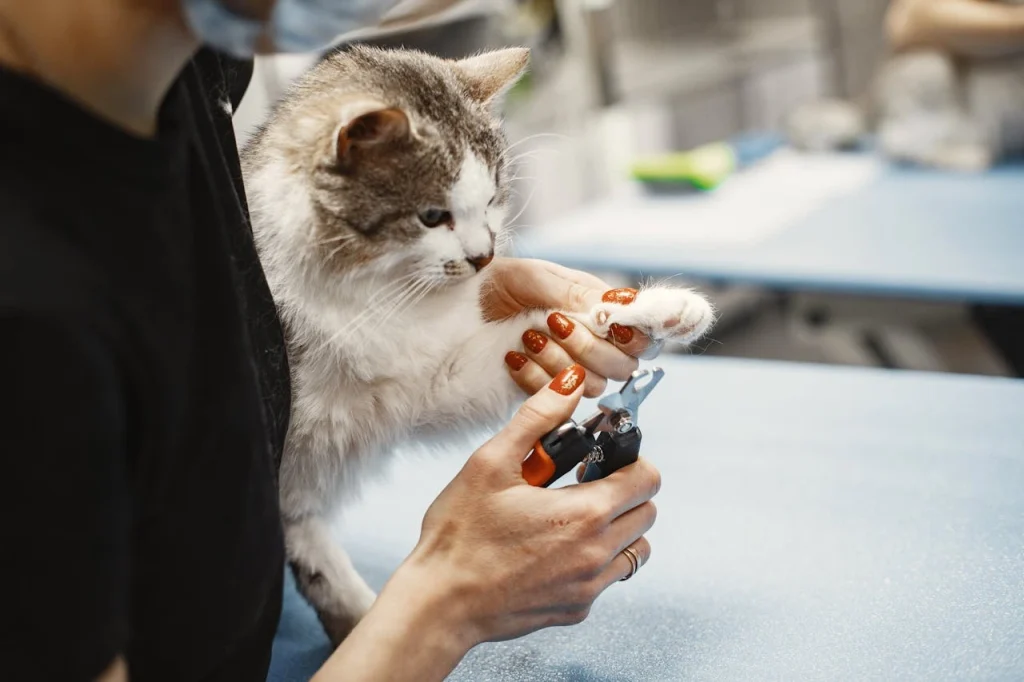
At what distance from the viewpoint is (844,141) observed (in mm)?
2137

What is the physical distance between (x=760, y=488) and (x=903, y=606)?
0.21 metres

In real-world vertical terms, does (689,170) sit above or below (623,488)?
below

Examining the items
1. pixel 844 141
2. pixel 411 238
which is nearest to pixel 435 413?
pixel 411 238

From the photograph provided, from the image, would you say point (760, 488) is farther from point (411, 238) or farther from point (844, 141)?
point (844, 141)

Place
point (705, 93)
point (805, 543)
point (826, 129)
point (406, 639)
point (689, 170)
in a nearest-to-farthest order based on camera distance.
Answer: point (406, 639) → point (805, 543) → point (689, 170) → point (826, 129) → point (705, 93)

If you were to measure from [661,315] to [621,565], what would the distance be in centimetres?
19

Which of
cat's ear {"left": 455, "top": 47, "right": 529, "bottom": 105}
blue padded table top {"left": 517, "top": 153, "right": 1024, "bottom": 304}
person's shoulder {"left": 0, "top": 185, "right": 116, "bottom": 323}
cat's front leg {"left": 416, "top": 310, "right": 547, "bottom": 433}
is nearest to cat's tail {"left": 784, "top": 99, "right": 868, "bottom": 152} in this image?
blue padded table top {"left": 517, "top": 153, "right": 1024, "bottom": 304}

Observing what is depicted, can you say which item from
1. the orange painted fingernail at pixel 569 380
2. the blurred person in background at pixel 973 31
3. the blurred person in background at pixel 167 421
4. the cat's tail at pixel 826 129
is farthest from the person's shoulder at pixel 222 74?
the cat's tail at pixel 826 129

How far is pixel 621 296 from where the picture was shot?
2.41ft

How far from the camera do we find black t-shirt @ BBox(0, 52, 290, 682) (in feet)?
1.42

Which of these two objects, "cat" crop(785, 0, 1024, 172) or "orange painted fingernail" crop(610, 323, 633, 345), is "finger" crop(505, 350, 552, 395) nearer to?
"orange painted fingernail" crop(610, 323, 633, 345)

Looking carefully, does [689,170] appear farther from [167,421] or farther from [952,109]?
[167,421]

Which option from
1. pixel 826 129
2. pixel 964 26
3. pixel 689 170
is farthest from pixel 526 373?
pixel 826 129

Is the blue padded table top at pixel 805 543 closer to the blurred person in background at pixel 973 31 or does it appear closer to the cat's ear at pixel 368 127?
the cat's ear at pixel 368 127
